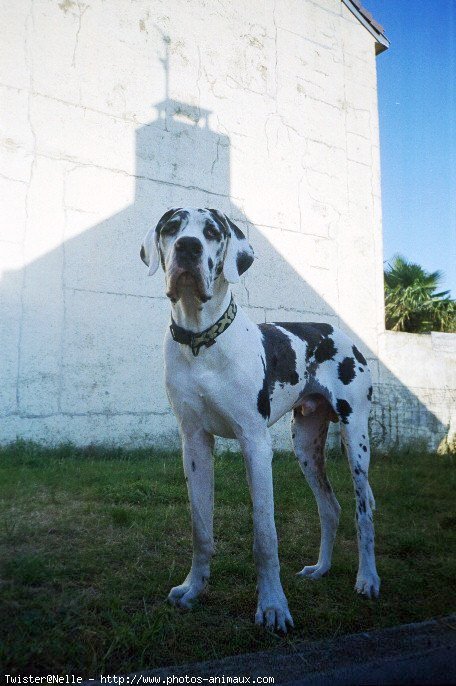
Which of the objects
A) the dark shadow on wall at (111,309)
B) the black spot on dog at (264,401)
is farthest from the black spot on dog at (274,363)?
the dark shadow on wall at (111,309)

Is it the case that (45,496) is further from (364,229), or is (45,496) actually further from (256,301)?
(364,229)

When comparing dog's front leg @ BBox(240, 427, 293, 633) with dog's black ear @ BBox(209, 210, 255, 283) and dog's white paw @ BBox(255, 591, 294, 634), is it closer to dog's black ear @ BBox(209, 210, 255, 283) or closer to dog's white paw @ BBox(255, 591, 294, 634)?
dog's white paw @ BBox(255, 591, 294, 634)

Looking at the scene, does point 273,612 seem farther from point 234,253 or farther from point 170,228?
point 170,228

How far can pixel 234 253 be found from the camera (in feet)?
10.2

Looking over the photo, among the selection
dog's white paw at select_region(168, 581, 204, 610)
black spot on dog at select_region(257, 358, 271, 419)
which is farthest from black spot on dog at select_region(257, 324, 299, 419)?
dog's white paw at select_region(168, 581, 204, 610)

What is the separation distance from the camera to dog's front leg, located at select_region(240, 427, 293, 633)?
263 centimetres

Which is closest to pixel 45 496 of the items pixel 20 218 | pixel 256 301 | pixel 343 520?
pixel 343 520

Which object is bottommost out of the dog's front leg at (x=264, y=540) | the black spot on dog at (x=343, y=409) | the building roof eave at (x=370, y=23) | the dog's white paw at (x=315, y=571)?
the dog's white paw at (x=315, y=571)

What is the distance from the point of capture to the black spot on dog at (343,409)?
368 cm

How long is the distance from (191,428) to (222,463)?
12.5ft

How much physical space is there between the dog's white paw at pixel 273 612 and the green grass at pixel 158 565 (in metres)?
0.07

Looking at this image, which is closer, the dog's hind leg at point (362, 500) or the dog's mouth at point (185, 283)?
the dog's mouth at point (185, 283)

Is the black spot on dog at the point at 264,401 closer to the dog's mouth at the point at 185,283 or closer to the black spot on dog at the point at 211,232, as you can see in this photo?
the dog's mouth at the point at 185,283

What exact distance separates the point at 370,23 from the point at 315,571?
1095 centimetres
